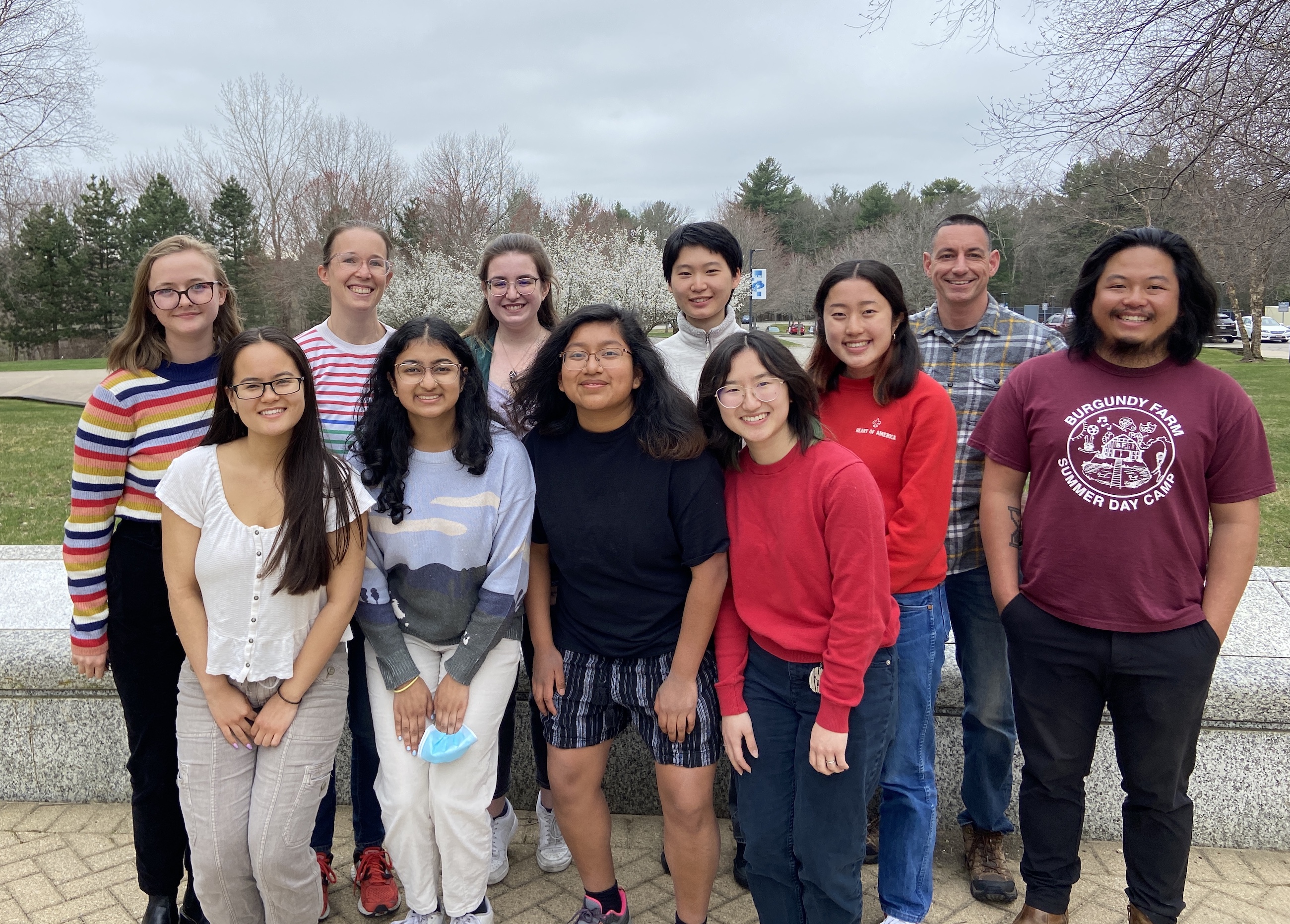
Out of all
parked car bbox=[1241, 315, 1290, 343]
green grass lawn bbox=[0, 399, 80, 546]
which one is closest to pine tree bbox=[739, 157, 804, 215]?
parked car bbox=[1241, 315, 1290, 343]

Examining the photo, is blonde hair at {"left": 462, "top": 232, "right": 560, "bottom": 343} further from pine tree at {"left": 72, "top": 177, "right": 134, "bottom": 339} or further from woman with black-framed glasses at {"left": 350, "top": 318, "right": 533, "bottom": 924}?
pine tree at {"left": 72, "top": 177, "right": 134, "bottom": 339}

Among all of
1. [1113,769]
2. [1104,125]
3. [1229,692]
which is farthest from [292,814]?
[1104,125]

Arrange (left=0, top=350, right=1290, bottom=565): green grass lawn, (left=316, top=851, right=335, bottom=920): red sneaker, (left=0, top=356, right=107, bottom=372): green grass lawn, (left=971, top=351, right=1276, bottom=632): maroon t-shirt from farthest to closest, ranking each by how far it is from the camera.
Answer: (left=0, top=356, right=107, bottom=372): green grass lawn
(left=0, top=350, right=1290, bottom=565): green grass lawn
(left=316, top=851, right=335, bottom=920): red sneaker
(left=971, top=351, right=1276, bottom=632): maroon t-shirt

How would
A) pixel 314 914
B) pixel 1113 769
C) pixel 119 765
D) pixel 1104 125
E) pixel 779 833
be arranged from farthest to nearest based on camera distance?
pixel 1104 125
pixel 119 765
pixel 1113 769
pixel 314 914
pixel 779 833

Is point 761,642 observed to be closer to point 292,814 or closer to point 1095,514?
point 1095,514

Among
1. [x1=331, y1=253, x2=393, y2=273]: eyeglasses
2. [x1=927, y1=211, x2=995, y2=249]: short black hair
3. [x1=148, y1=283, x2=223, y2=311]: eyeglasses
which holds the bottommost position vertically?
[x1=148, y1=283, x2=223, y2=311]: eyeglasses

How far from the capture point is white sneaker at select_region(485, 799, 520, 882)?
314 cm

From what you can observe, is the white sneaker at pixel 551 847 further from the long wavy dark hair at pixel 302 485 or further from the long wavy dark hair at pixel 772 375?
the long wavy dark hair at pixel 772 375

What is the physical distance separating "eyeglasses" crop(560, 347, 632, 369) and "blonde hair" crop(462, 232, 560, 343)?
95 centimetres

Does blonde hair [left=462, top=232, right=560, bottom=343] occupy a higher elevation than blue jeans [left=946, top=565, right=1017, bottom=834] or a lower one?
higher

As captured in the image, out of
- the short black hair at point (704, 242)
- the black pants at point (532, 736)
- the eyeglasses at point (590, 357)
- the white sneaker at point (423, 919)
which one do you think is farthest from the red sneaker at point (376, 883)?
the short black hair at point (704, 242)

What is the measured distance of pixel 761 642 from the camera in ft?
8.18

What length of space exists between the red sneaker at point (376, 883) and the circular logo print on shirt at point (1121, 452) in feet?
8.85

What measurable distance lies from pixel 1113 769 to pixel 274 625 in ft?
10.5
